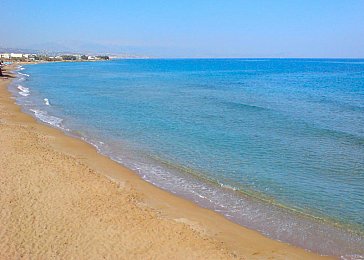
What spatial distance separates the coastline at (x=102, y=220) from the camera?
34.4ft

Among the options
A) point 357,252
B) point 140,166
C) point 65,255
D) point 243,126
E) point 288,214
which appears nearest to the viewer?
point 65,255

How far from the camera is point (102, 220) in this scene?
12102 mm

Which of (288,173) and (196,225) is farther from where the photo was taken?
(288,173)

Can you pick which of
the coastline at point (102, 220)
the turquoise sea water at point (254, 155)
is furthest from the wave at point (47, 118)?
the coastline at point (102, 220)

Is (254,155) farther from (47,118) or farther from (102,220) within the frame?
(47,118)

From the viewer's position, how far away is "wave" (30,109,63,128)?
1129 inches

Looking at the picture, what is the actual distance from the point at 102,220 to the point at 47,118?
812 inches

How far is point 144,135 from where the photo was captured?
24.7 metres

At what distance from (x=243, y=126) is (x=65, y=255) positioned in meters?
19.0

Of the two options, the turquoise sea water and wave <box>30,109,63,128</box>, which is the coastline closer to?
the turquoise sea water

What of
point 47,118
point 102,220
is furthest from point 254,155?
point 47,118

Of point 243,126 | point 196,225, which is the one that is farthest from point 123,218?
point 243,126

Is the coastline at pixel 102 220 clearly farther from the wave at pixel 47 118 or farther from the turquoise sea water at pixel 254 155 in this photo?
the wave at pixel 47 118

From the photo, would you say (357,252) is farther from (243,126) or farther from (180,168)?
(243,126)
